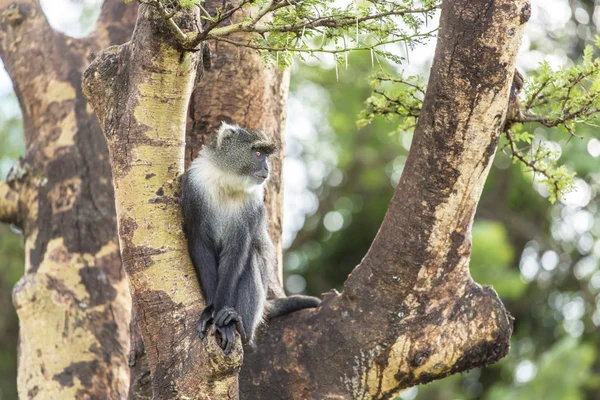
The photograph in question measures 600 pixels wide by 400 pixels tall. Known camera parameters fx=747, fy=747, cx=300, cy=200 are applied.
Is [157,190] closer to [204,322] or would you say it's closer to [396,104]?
[204,322]

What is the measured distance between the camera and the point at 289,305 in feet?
16.3

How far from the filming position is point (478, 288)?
4520mm

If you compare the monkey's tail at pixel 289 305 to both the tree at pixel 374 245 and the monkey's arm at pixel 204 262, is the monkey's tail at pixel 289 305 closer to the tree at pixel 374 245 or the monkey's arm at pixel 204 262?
the tree at pixel 374 245

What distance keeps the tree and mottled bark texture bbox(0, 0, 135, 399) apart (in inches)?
62.3

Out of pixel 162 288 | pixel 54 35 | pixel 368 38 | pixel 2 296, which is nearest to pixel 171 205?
pixel 162 288

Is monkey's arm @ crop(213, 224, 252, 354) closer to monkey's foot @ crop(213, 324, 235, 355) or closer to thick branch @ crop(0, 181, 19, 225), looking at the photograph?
monkey's foot @ crop(213, 324, 235, 355)

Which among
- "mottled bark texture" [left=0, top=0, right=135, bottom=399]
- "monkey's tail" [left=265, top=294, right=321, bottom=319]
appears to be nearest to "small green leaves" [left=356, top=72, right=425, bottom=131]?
"monkey's tail" [left=265, top=294, right=321, bottom=319]

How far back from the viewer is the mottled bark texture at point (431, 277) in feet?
13.4

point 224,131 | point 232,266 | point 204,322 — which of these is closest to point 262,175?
point 224,131

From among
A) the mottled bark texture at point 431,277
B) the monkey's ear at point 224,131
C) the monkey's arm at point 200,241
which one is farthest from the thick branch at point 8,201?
Answer: the mottled bark texture at point 431,277

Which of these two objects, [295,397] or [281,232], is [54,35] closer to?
[281,232]

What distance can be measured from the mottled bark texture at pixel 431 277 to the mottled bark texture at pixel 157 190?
95cm

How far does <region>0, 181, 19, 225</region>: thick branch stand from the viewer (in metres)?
6.27

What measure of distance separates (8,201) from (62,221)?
56cm
